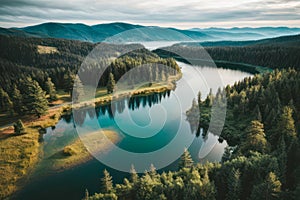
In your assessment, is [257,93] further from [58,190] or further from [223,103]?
[58,190]

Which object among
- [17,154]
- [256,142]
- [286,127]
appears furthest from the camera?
[17,154]

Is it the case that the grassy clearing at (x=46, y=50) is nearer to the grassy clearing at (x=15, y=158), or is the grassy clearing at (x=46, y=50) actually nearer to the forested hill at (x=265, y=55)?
the forested hill at (x=265, y=55)

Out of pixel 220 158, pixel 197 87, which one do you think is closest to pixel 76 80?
pixel 197 87

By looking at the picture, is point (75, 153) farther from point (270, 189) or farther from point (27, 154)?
point (270, 189)

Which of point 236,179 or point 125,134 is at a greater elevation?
point 236,179

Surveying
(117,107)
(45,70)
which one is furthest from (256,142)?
(45,70)

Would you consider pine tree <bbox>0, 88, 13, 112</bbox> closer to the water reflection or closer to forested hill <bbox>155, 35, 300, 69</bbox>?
the water reflection
